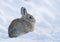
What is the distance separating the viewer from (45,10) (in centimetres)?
772

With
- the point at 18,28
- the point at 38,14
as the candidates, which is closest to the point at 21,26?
the point at 18,28

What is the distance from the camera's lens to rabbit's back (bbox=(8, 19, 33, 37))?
6184 mm

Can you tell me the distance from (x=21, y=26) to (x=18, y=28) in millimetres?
115

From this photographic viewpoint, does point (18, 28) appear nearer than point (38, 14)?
Yes

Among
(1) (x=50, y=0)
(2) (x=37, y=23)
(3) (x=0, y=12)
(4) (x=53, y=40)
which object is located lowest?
(4) (x=53, y=40)

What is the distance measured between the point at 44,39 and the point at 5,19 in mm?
2215

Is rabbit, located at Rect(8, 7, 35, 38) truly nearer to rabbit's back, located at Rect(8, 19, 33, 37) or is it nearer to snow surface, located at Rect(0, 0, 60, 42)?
rabbit's back, located at Rect(8, 19, 33, 37)

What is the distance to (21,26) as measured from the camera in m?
6.33

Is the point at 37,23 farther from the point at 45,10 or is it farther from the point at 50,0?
the point at 50,0

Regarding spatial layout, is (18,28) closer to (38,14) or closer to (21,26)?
(21,26)

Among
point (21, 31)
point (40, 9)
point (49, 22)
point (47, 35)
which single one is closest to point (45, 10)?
point (40, 9)

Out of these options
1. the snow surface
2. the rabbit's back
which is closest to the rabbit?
the rabbit's back

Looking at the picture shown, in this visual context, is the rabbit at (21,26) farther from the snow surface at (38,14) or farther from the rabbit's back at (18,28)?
the snow surface at (38,14)

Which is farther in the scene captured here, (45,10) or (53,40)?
(45,10)
